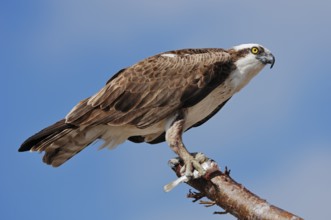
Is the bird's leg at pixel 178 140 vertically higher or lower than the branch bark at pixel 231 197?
higher

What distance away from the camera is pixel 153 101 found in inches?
461

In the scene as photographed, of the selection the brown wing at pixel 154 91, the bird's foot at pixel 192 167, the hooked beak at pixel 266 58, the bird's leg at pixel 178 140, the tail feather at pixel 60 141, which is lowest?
the bird's foot at pixel 192 167

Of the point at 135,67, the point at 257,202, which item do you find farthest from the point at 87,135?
the point at 257,202

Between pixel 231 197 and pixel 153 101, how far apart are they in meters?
3.14

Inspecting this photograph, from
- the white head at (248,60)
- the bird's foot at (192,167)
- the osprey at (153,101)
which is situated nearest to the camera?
the bird's foot at (192,167)

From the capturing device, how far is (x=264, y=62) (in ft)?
41.1

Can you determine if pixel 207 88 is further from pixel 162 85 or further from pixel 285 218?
pixel 285 218

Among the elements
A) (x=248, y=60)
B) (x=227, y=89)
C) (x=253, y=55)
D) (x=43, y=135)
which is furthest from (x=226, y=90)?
(x=43, y=135)

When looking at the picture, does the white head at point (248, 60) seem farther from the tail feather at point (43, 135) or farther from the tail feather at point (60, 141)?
the tail feather at point (43, 135)

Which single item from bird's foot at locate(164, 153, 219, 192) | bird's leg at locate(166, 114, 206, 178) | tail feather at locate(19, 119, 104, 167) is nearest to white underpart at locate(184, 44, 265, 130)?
bird's leg at locate(166, 114, 206, 178)

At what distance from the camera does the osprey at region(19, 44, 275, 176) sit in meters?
11.6

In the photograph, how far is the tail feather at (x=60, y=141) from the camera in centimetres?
1145

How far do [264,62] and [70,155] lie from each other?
3.82 metres

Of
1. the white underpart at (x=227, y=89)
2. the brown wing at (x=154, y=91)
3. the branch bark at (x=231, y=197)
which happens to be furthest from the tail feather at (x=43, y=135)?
the branch bark at (x=231, y=197)
